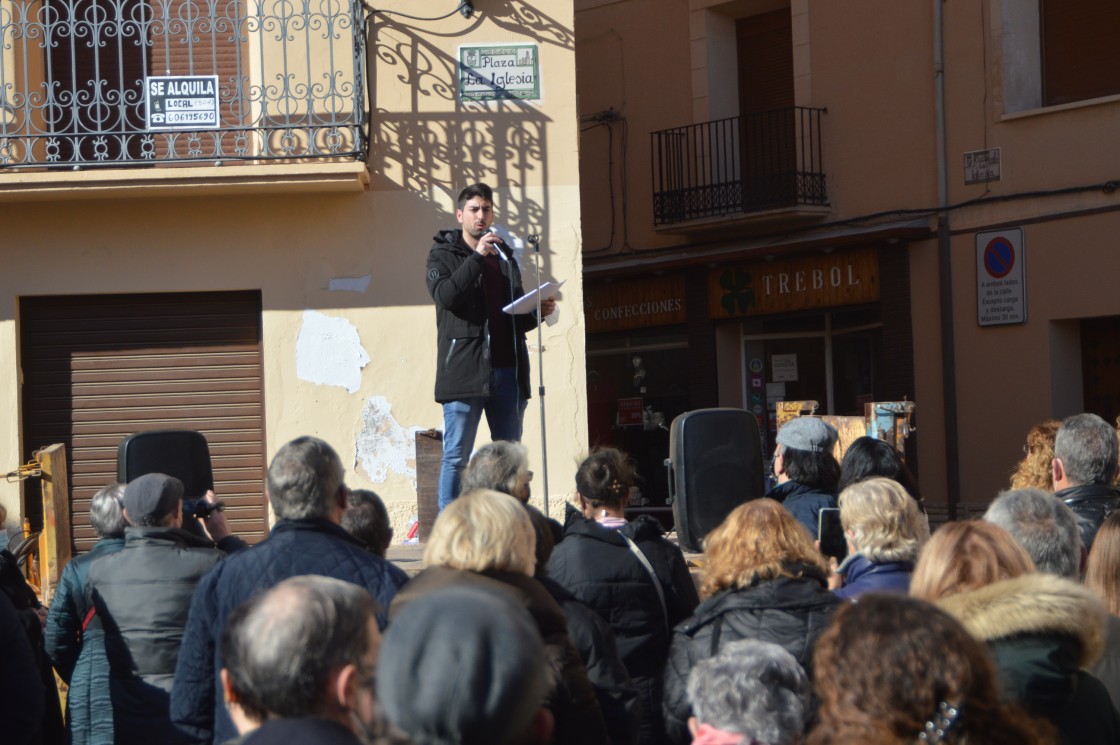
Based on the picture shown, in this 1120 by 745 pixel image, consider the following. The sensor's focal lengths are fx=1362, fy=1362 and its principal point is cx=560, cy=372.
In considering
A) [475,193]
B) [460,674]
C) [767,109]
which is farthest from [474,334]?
[767,109]

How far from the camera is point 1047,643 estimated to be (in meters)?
2.85

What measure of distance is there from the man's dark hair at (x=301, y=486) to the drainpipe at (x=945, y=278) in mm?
12131

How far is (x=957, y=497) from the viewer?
1488 centimetres

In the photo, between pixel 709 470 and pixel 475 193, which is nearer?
pixel 475 193

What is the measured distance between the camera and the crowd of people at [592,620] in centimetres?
221

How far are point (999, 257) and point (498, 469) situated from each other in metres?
11.0

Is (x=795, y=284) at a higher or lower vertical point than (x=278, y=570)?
higher

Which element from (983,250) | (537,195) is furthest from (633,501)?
(537,195)

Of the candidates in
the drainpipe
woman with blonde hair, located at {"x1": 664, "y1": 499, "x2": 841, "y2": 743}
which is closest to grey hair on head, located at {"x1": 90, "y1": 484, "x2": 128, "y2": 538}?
woman with blonde hair, located at {"x1": 664, "y1": 499, "x2": 841, "y2": 743}

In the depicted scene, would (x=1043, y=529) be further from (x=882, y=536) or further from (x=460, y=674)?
(x=460, y=674)

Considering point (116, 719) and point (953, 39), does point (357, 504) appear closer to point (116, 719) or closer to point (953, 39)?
point (116, 719)

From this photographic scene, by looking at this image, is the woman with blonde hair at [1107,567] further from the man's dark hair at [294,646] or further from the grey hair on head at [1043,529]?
the man's dark hair at [294,646]

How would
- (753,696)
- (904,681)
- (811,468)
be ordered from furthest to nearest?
1. (811,468)
2. (753,696)
3. (904,681)

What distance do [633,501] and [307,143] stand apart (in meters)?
8.45
